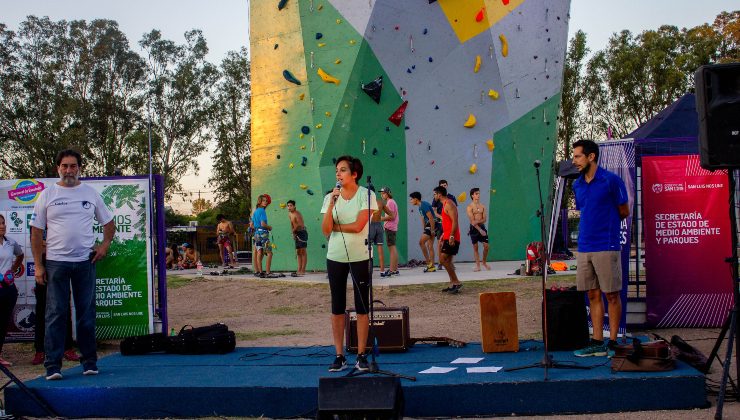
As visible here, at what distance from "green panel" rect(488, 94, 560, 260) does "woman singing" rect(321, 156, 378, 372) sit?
1282 cm

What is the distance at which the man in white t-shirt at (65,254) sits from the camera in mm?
6883

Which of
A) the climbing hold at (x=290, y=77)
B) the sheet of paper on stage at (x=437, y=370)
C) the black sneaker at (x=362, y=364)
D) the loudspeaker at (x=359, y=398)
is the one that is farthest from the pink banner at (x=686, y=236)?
the climbing hold at (x=290, y=77)

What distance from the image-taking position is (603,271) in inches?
272

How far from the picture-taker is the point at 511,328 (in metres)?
7.42

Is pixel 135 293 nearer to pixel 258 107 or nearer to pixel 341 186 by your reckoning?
pixel 341 186

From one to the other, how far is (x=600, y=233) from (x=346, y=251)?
2272 millimetres

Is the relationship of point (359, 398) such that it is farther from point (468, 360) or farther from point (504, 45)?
point (504, 45)

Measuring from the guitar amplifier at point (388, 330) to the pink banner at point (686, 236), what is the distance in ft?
10.5

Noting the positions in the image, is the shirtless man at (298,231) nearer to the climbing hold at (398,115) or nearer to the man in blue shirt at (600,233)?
the climbing hold at (398,115)

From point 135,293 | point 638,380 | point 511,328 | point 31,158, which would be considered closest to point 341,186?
point 511,328

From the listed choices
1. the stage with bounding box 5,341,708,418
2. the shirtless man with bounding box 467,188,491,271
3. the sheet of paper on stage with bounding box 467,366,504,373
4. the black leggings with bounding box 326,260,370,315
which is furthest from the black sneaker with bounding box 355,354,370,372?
the shirtless man with bounding box 467,188,491,271

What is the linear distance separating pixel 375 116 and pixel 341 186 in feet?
40.2

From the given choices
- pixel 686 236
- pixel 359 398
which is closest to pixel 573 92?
pixel 686 236

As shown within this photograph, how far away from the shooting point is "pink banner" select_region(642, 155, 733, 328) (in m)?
9.00
